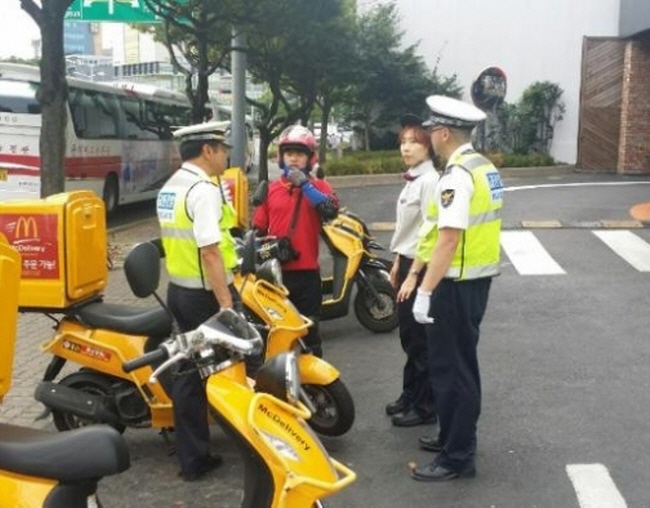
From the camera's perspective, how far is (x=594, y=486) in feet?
13.8

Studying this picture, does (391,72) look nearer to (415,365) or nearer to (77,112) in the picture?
(77,112)

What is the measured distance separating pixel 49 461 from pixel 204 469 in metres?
2.03

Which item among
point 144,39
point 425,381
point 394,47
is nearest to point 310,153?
point 425,381

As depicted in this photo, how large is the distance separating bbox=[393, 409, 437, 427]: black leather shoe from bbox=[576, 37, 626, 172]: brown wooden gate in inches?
784

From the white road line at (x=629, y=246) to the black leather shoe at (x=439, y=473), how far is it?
5.85 meters

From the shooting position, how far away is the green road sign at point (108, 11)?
57.2ft

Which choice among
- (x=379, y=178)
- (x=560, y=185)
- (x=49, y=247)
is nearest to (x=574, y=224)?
(x=560, y=185)

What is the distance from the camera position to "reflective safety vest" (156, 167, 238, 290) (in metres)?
4.39

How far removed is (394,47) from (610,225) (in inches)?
548

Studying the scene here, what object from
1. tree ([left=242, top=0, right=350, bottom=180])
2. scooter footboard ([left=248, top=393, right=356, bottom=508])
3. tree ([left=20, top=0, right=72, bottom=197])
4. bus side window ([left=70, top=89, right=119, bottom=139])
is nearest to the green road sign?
bus side window ([left=70, top=89, right=119, bottom=139])

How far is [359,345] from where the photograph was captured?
23.2 ft

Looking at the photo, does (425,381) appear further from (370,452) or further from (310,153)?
(310,153)

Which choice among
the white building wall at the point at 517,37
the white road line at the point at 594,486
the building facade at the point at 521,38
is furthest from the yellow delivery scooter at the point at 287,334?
the white building wall at the point at 517,37

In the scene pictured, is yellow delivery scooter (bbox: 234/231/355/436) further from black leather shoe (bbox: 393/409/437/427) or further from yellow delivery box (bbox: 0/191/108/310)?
yellow delivery box (bbox: 0/191/108/310)
